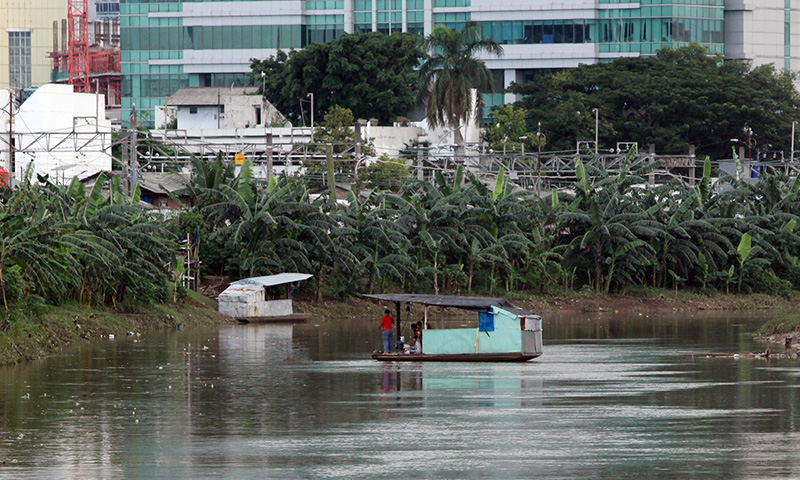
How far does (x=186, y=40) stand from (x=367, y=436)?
108817 mm

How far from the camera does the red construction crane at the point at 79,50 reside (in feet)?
468

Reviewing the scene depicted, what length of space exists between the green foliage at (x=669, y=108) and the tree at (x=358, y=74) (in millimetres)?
11066

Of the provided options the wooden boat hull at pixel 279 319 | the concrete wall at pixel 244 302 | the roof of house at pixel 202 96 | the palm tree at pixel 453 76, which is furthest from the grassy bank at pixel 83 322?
the roof of house at pixel 202 96

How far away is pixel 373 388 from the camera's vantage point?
80.7ft

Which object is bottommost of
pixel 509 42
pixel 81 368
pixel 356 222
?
pixel 81 368

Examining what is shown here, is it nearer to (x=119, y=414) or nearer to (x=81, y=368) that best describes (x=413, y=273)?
(x=81, y=368)

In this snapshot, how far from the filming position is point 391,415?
819 inches

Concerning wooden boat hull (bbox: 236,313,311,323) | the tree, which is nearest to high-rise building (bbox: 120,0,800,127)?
the tree

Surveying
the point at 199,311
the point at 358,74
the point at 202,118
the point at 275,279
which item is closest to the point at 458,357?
the point at 275,279

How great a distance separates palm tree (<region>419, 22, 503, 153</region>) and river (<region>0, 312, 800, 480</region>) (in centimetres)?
5638

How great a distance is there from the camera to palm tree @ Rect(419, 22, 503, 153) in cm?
8888

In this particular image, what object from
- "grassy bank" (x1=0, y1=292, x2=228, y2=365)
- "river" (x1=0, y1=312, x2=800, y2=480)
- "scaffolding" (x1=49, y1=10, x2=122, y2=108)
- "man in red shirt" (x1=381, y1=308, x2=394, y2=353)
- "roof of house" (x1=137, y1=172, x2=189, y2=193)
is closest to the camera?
"river" (x1=0, y1=312, x2=800, y2=480)

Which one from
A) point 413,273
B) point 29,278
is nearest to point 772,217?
point 413,273

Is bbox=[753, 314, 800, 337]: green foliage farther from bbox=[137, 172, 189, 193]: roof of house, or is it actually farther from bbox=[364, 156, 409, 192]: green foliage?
bbox=[364, 156, 409, 192]: green foliage
